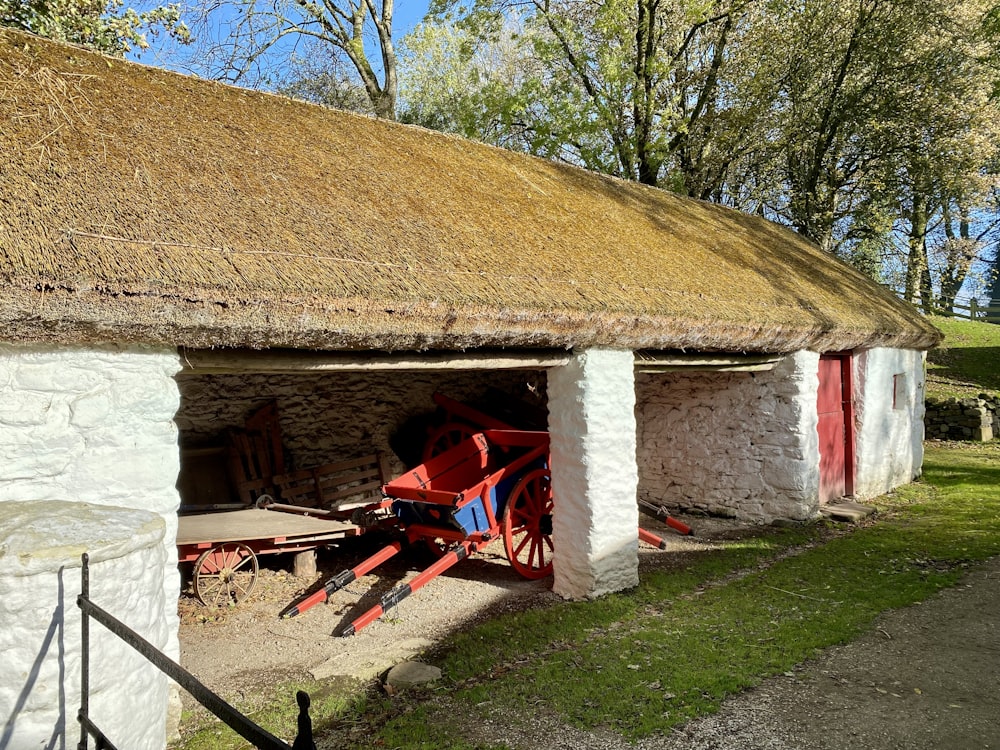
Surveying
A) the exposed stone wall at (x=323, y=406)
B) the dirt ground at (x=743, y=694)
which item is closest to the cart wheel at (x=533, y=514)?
the dirt ground at (x=743, y=694)

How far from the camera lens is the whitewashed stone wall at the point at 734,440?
788 centimetres

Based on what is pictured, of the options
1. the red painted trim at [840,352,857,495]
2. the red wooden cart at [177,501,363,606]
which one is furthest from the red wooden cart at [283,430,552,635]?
the red painted trim at [840,352,857,495]

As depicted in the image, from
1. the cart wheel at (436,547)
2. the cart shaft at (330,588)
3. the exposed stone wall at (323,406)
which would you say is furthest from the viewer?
the exposed stone wall at (323,406)

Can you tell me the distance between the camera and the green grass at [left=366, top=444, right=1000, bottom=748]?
13.0 ft

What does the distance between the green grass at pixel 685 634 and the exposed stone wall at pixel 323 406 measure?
344 cm

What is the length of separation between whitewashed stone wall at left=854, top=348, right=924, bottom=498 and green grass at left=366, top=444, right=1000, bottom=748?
5.76 feet

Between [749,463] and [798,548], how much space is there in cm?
123

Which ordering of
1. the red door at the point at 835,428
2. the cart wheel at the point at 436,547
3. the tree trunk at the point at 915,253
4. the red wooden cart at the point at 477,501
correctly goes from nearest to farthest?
the red wooden cart at the point at 477,501 → the cart wheel at the point at 436,547 → the red door at the point at 835,428 → the tree trunk at the point at 915,253

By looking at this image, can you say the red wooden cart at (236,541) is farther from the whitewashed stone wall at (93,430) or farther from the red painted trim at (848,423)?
the red painted trim at (848,423)

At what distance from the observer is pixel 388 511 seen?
7840 mm

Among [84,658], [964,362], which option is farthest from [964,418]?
[84,658]

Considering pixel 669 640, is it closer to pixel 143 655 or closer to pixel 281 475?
pixel 143 655

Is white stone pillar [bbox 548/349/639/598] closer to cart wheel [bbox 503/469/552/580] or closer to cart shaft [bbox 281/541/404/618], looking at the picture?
cart wheel [bbox 503/469/552/580]

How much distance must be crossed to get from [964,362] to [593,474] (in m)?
18.4
